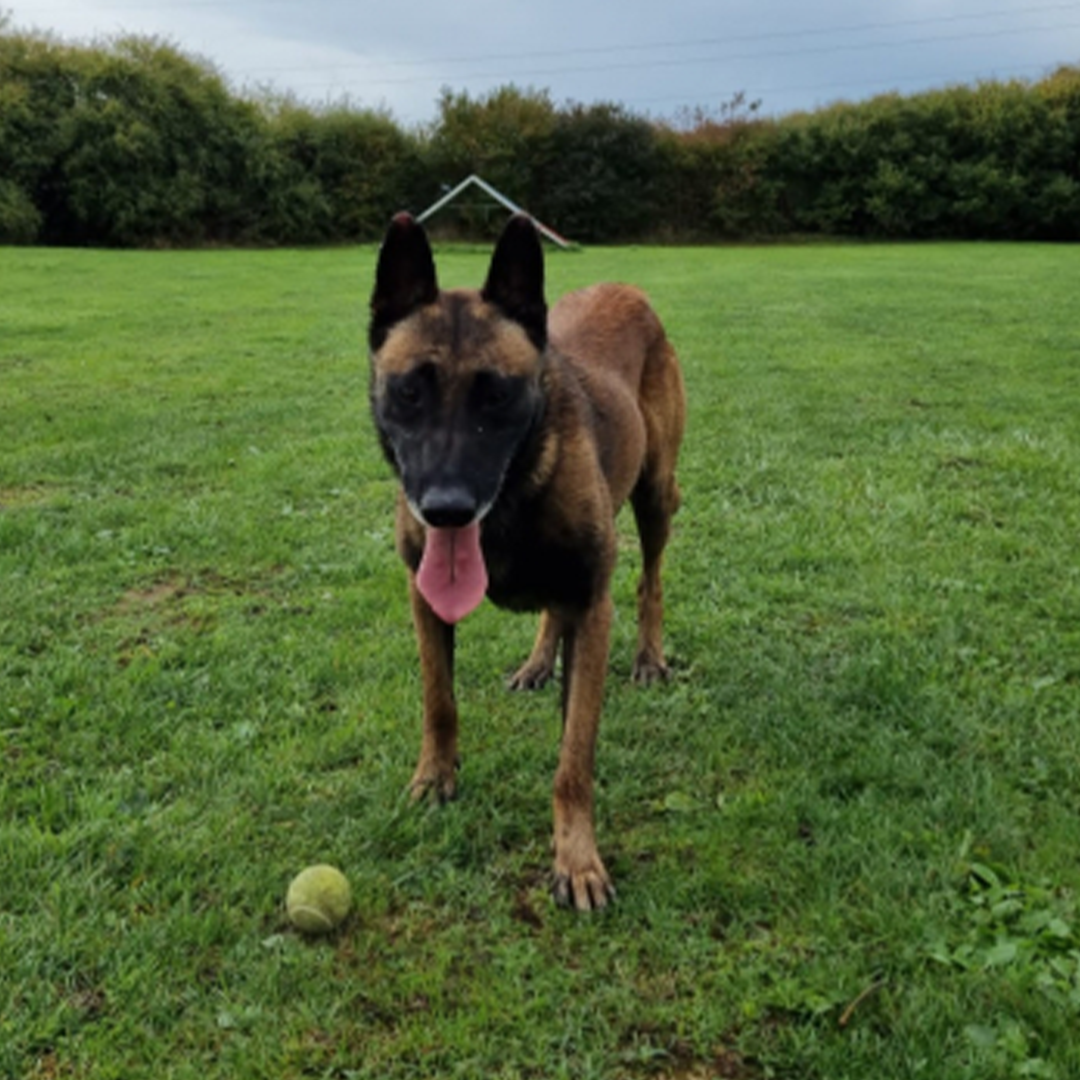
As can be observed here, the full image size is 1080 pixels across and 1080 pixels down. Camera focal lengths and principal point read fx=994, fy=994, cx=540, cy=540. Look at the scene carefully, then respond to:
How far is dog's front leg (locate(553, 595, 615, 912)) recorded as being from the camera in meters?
2.57

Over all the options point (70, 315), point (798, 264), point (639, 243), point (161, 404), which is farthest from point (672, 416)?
point (639, 243)

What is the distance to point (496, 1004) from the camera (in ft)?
7.20

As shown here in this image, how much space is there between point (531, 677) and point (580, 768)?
0.99 meters

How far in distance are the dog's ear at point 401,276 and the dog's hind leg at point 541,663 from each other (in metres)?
1.34

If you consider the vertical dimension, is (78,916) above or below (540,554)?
below

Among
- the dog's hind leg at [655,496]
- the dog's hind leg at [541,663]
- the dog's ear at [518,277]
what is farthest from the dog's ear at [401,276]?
the dog's hind leg at [655,496]

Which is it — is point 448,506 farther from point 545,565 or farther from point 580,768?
point 580,768

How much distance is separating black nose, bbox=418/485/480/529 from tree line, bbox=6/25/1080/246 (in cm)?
3354

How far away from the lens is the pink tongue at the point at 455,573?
2.72 m

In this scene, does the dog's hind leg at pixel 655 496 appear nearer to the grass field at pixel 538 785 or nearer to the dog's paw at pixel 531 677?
the grass field at pixel 538 785

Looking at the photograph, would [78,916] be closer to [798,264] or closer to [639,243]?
[798,264]

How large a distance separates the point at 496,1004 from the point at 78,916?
1.05 meters

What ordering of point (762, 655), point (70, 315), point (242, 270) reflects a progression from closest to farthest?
point (762, 655) → point (70, 315) → point (242, 270)

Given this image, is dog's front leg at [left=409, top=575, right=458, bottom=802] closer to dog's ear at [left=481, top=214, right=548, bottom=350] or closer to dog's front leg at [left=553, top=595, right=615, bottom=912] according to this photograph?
dog's front leg at [left=553, top=595, right=615, bottom=912]
